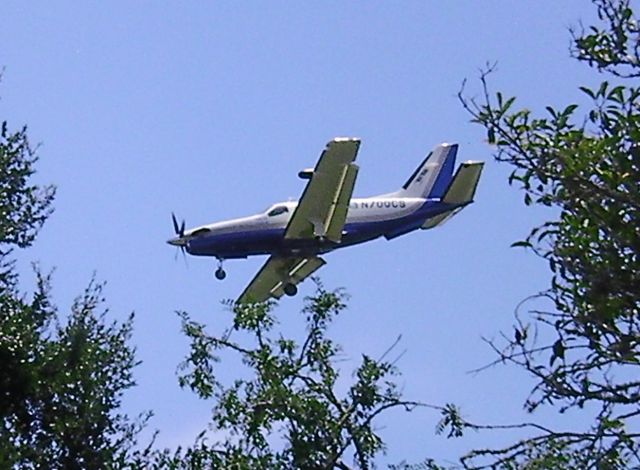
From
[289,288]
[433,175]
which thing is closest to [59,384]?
[289,288]

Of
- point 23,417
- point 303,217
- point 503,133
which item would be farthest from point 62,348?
point 303,217

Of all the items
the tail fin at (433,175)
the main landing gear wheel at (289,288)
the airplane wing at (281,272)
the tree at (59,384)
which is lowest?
the tree at (59,384)

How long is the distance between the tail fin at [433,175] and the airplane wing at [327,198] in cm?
571

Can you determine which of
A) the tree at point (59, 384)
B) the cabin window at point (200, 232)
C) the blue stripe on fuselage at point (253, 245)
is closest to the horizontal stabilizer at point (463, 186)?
the blue stripe on fuselage at point (253, 245)

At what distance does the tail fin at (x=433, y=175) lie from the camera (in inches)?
1613

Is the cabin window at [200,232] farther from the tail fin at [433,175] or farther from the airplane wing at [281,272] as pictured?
the tail fin at [433,175]

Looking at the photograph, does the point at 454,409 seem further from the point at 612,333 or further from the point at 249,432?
the point at 612,333

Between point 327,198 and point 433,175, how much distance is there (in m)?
8.97

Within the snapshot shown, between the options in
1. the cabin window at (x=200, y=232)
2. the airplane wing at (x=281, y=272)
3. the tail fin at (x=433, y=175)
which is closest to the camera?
the airplane wing at (x=281, y=272)

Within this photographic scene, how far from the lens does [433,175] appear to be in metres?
42.5

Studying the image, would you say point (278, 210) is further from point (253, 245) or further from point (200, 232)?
point (200, 232)

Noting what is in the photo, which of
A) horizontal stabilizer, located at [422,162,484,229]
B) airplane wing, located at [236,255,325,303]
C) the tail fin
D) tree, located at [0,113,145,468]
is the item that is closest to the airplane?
airplane wing, located at [236,255,325,303]

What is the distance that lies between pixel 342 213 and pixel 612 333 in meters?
27.9

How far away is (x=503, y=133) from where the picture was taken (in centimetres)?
672
